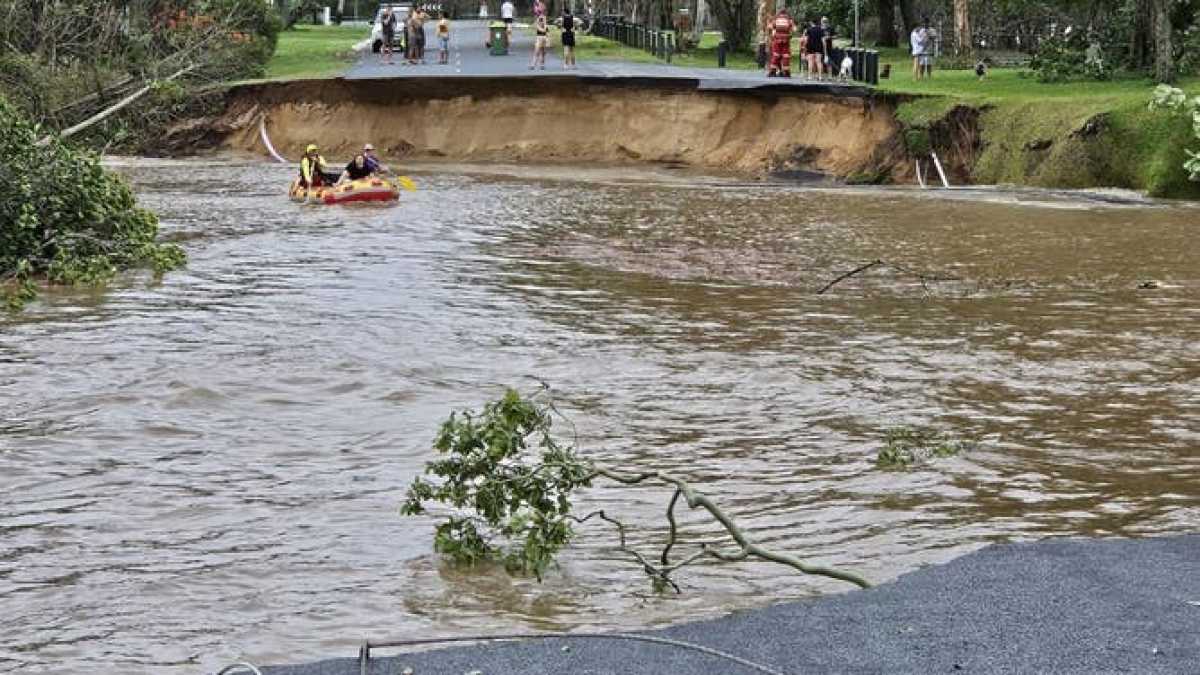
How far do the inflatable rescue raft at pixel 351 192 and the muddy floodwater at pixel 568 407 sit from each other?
12.6 ft

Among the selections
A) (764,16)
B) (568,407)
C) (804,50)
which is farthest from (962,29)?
(568,407)

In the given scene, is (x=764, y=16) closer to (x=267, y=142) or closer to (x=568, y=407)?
(x=267, y=142)

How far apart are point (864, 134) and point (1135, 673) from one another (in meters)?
32.6

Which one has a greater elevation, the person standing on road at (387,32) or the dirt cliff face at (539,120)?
the person standing on road at (387,32)

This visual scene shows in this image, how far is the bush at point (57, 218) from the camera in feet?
68.3

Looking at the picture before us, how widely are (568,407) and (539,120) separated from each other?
30982 millimetres

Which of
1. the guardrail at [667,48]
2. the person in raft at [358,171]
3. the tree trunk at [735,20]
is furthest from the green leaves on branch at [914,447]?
the tree trunk at [735,20]

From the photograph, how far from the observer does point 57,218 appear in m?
21.4

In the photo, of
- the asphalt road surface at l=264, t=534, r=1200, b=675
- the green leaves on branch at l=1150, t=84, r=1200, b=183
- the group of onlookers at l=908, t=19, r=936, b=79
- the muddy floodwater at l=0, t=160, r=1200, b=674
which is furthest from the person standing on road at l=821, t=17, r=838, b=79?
the asphalt road surface at l=264, t=534, r=1200, b=675

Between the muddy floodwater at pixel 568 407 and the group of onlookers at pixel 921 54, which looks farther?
the group of onlookers at pixel 921 54

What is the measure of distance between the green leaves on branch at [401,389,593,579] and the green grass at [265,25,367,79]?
38788 mm

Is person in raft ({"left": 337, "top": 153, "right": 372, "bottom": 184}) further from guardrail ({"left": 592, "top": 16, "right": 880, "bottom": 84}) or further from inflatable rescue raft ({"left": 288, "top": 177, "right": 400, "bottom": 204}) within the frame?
guardrail ({"left": 592, "top": 16, "right": 880, "bottom": 84})

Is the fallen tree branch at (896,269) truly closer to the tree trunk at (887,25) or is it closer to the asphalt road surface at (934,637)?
the asphalt road surface at (934,637)

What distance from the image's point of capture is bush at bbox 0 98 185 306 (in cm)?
2083
